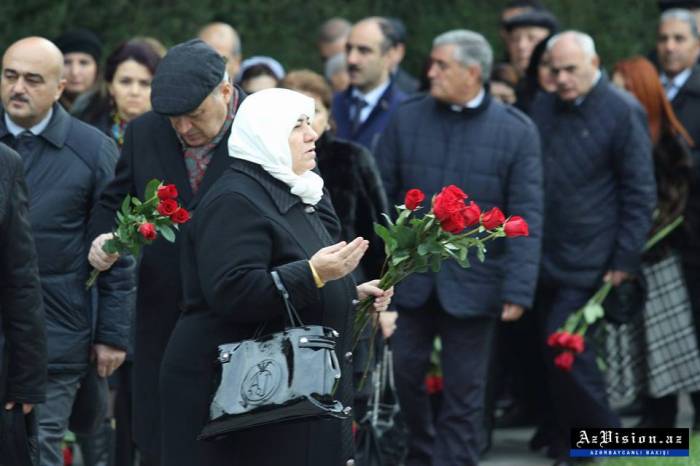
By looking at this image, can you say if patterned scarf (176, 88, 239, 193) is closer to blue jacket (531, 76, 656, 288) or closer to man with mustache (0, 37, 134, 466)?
man with mustache (0, 37, 134, 466)

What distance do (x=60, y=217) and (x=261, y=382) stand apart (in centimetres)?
201

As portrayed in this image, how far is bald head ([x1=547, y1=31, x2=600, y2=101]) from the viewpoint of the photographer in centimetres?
974

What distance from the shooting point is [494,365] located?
402 inches

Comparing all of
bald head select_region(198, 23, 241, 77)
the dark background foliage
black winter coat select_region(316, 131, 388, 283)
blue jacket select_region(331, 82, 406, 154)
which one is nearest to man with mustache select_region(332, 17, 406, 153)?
blue jacket select_region(331, 82, 406, 154)

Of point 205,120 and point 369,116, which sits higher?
point 369,116

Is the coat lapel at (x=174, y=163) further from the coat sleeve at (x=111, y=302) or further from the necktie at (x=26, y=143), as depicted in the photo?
the necktie at (x=26, y=143)

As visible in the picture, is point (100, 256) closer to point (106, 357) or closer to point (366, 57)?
point (106, 357)

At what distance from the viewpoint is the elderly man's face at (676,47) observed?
11180 millimetres

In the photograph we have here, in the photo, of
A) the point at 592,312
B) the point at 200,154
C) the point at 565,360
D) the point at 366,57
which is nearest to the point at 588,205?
the point at 592,312

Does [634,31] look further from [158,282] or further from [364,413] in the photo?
[158,282]

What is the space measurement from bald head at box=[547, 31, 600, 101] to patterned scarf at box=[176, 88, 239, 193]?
3339 millimetres

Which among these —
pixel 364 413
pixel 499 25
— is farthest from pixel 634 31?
pixel 364 413

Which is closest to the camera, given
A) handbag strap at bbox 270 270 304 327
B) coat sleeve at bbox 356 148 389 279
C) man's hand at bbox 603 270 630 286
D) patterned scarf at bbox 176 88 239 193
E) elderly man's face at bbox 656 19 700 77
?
handbag strap at bbox 270 270 304 327

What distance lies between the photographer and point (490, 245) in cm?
918
